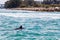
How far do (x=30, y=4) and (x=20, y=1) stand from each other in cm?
718

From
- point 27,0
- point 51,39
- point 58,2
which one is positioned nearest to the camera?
→ point 51,39

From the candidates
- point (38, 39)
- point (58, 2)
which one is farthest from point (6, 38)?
point (58, 2)

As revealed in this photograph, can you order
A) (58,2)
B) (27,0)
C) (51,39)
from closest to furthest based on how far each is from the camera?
(51,39), (58,2), (27,0)

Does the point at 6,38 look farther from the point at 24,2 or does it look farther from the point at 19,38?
the point at 24,2

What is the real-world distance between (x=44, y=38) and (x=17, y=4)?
441ft

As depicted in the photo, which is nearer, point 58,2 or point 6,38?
point 6,38

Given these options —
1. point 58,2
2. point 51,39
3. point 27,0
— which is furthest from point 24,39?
point 27,0

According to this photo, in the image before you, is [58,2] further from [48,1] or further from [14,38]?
[14,38]

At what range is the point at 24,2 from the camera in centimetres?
16750

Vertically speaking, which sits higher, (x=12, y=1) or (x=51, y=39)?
(x=51, y=39)

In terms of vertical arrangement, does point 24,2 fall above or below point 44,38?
below

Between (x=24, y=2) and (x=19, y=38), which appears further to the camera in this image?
(x=24, y=2)

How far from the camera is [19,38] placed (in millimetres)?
27562

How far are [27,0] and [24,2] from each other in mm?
3827
